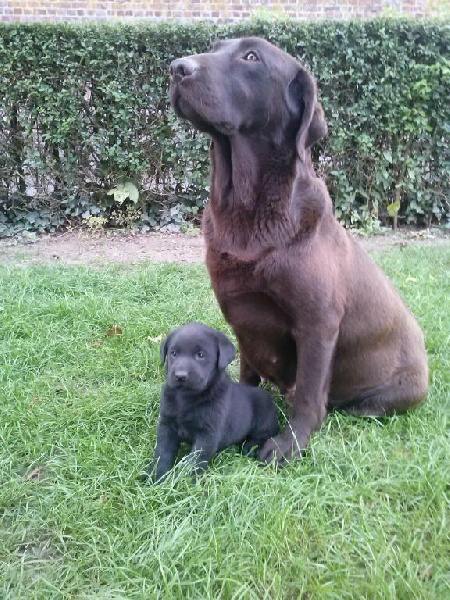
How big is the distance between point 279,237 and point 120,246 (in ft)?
14.8

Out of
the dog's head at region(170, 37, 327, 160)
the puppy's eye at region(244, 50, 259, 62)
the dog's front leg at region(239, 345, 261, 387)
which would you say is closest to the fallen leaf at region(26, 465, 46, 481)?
the dog's front leg at region(239, 345, 261, 387)

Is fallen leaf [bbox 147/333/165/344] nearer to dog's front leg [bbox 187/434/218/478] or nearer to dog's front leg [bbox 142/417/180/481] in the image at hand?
dog's front leg [bbox 142/417/180/481]

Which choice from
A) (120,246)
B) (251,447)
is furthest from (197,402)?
(120,246)

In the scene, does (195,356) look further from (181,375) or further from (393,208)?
(393,208)

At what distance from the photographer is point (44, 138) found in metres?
6.68

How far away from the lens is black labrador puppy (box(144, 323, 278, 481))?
237 centimetres

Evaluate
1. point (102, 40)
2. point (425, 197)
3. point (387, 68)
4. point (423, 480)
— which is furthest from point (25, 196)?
point (423, 480)

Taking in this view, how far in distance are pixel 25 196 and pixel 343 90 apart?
13.5 feet

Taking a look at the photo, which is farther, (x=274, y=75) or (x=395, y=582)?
(x=274, y=75)

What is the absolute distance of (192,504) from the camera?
7.14 ft

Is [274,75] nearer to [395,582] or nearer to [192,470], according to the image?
[192,470]

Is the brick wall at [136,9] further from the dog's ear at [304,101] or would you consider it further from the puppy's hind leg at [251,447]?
the puppy's hind leg at [251,447]

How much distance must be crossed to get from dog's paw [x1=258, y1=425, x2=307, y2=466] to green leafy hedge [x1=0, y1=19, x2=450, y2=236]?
4939 mm

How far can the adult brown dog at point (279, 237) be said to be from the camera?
7.80 feet
